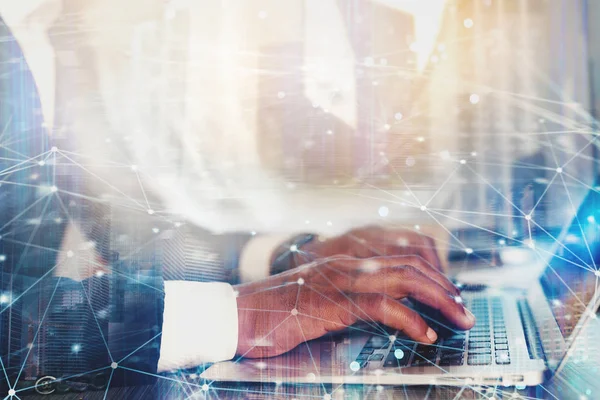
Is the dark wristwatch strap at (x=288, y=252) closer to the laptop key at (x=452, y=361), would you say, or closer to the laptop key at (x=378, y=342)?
the laptop key at (x=378, y=342)

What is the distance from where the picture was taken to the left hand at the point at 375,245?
1479 mm

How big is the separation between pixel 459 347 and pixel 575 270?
344 millimetres

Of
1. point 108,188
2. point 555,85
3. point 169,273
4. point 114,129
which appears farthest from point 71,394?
point 555,85

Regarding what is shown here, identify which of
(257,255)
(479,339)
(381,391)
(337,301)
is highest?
(257,255)

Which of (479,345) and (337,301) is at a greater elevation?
(337,301)

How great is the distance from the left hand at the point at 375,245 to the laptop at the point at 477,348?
0.15 metres

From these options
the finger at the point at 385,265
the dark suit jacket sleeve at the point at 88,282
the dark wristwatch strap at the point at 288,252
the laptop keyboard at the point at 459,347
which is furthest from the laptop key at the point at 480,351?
the dark suit jacket sleeve at the point at 88,282

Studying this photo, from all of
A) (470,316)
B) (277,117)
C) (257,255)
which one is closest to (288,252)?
(257,255)

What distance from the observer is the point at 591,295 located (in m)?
1.50

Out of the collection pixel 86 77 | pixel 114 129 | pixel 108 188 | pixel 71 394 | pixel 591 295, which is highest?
pixel 86 77

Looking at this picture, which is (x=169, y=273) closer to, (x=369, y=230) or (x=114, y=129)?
(x=114, y=129)

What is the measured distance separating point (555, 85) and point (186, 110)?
906 millimetres

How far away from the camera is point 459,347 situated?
148cm

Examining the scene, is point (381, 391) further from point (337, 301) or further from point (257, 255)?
point (257, 255)
